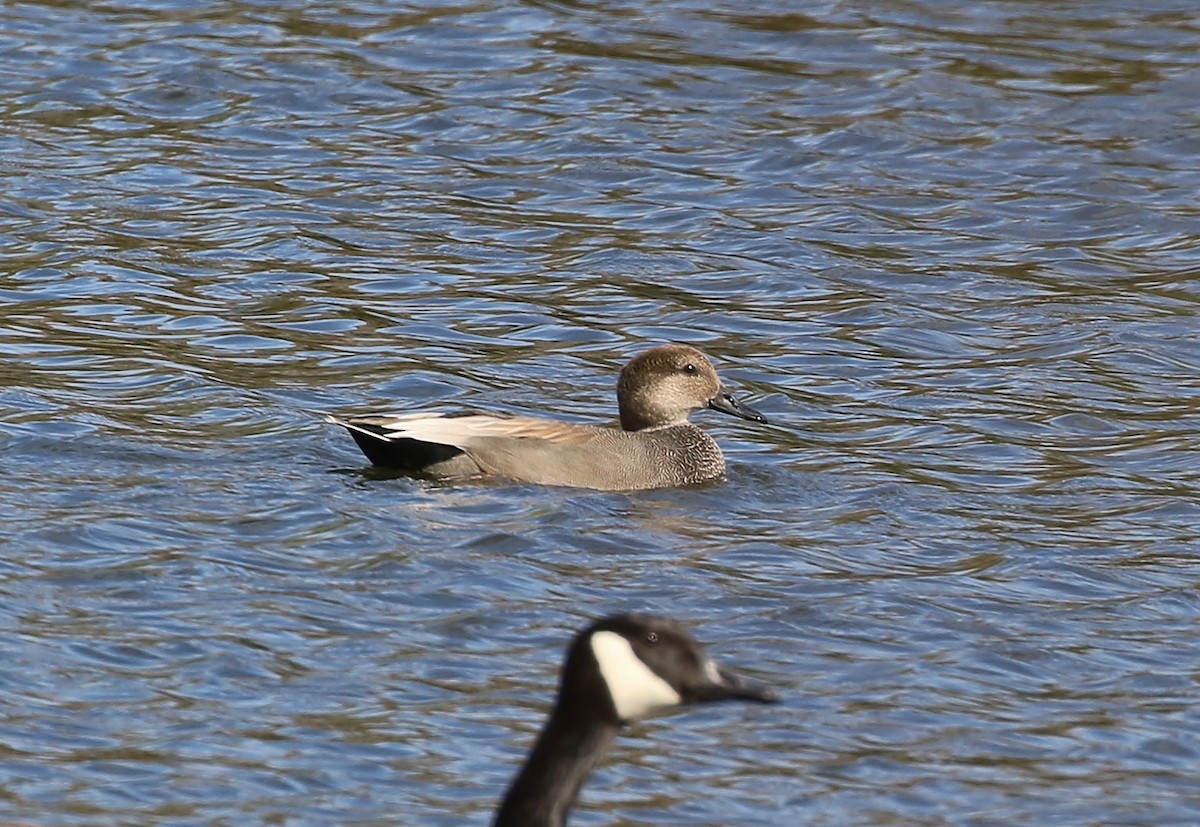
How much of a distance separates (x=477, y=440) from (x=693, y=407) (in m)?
1.52

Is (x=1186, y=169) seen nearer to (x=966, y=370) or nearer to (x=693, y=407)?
(x=966, y=370)

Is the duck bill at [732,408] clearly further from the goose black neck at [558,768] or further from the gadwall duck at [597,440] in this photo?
the goose black neck at [558,768]

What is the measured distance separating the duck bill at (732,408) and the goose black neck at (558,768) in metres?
6.12

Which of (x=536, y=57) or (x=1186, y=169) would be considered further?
(x=536, y=57)

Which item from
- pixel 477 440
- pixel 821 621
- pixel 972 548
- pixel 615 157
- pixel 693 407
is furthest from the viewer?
pixel 615 157

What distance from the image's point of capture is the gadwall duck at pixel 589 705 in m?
6.16

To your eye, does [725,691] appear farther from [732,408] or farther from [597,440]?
[732,408]

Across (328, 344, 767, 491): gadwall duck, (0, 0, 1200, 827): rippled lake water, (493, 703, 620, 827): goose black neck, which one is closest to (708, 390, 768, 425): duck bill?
(328, 344, 767, 491): gadwall duck

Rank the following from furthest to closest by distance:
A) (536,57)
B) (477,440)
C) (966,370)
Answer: (536,57), (966,370), (477,440)

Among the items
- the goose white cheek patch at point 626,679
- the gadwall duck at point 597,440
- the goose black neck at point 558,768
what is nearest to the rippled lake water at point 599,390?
the gadwall duck at point 597,440

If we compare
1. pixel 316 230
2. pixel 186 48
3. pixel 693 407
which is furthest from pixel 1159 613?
pixel 186 48

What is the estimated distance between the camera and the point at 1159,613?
9.59 metres

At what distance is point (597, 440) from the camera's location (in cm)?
1168

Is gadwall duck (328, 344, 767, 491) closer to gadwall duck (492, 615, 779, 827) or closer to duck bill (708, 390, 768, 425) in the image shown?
duck bill (708, 390, 768, 425)
